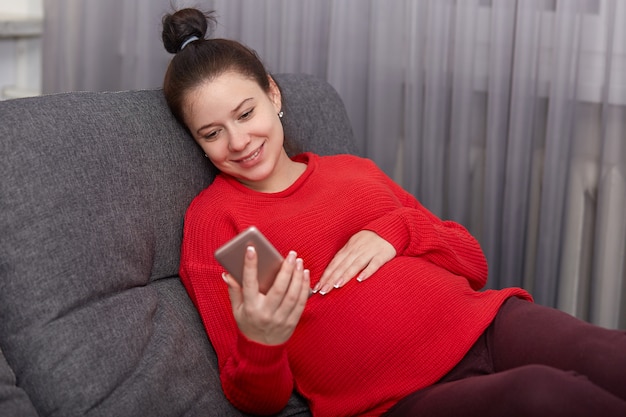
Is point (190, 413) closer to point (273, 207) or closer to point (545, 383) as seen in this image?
point (273, 207)

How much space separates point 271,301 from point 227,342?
234 millimetres

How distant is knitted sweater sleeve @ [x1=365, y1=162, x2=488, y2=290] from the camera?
5.07 ft

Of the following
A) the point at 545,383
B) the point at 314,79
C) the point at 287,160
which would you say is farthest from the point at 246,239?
the point at 314,79

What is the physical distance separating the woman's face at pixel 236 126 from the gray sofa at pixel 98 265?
8cm

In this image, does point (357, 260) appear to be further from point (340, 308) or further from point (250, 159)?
point (250, 159)

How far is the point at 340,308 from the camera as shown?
4.66 ft

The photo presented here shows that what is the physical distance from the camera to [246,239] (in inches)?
44.9

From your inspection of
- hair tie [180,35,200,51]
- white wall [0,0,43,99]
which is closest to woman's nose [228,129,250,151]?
hair tie [180,35,200,51]

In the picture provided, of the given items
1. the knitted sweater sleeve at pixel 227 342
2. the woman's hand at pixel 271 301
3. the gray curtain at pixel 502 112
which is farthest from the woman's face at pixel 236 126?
the gray curtain at pixel 502 112

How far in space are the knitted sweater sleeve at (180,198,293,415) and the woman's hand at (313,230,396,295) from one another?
0.55 feet

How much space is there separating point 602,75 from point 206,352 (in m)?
1.17

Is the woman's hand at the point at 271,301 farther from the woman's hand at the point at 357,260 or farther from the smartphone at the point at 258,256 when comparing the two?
the woman's hand at the point at 357,260

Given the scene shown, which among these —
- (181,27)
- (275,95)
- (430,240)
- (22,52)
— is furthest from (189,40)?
(22,52)

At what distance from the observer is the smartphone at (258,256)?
1135 millimetres
